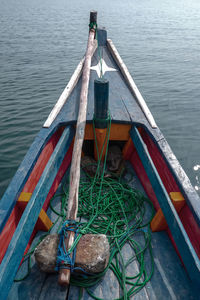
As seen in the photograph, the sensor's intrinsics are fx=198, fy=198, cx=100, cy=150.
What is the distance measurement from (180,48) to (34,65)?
12.8 m

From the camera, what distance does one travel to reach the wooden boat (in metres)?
2.12

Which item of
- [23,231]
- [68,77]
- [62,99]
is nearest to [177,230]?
[23,231]

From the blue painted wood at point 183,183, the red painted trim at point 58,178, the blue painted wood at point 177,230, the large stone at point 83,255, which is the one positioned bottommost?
the red painted trim at point 58,178

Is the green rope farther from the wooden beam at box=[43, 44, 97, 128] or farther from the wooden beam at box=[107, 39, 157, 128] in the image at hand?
the wooden beam at box=[43, 44, 97, 128]

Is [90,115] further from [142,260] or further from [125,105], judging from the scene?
[142,260]

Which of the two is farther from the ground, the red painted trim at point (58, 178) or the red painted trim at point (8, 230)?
the red painted trim at point (8, 230)

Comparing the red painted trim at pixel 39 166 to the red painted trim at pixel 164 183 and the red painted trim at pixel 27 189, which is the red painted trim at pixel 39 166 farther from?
the red painted trim at pixel 164 183

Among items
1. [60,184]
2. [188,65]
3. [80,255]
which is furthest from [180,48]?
[80,255]

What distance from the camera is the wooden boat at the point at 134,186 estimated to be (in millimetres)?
2119

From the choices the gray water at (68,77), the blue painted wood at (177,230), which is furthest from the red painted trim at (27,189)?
the gray water at (68,77)

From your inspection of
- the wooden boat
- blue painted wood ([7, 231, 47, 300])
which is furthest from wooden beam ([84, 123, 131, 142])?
blue painted wood ([7, 231, 47, 300])

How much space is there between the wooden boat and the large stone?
0.23m

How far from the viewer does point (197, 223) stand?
2.22 meters

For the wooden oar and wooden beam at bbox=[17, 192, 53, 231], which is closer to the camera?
the wooden oar
